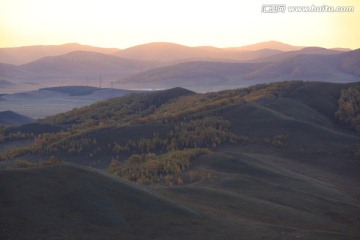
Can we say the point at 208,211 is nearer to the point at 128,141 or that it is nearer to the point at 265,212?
the point at 265,212

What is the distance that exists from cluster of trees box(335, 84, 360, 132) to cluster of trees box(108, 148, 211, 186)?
28183 millimetres

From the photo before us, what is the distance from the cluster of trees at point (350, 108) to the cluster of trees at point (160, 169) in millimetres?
28183

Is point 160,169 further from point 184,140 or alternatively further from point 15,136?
point 15,136

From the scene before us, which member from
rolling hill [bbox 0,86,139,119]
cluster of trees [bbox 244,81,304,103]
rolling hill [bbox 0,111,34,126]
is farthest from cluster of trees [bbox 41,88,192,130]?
rolling hill [bbox 0,86,139,119]

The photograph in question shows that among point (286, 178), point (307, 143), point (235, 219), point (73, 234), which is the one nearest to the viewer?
point (73, 234)

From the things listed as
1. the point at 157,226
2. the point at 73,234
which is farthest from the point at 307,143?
the point at 73,234

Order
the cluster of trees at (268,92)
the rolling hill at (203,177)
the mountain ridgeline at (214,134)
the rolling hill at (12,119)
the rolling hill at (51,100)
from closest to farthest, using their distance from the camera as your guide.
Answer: the rolling hill at (203,177)
the mountain ridgeline at (214,134)
the cluster of trees at (268,92)
the rolling hill at (12,119)
the rolling hill at (51,100)

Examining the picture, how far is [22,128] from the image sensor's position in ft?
241

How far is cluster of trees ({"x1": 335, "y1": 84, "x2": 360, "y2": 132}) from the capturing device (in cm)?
6461

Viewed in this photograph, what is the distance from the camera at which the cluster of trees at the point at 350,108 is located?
2544 inches

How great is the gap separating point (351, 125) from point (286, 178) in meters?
30.2

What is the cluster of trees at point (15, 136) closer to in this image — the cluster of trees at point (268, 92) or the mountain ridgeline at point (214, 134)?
the mountain ridgeline at point (214, 134)

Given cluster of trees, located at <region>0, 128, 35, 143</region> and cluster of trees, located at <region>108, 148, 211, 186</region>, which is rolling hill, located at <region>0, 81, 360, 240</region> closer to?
cluster of trees, located at <region>108, 148, 211, 186</region>

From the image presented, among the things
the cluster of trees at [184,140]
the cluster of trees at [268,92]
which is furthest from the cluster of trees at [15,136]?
the cluster of trees at [268,92]
